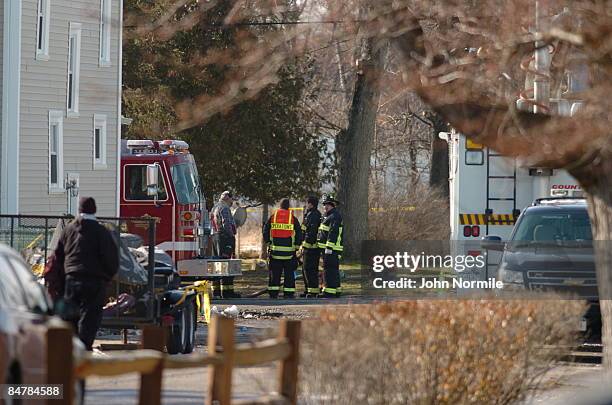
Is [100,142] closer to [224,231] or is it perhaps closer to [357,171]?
[357,171]

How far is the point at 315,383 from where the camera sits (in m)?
8.65

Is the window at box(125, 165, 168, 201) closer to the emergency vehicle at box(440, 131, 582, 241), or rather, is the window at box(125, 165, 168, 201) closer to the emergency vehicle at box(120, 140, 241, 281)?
the emergency vehicle at box(120, 140, 241, 281)

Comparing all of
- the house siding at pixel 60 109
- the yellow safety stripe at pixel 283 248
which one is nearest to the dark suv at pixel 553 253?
the yellow safety stripe at pixel 283 248

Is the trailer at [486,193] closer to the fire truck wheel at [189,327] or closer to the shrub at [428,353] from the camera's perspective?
the fire truck wheel at [189,327]

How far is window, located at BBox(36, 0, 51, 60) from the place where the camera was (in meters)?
30.2

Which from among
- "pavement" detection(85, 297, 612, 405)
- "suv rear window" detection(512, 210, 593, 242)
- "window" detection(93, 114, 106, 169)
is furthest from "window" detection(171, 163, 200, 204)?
"suv rear window" detection(512, 210, 593, 242)

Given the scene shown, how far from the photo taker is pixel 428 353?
908cm

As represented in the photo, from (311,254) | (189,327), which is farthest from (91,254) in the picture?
(311,254)

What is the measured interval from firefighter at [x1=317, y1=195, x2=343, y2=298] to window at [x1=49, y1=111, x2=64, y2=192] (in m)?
8.89

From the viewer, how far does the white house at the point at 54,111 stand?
2917 cm

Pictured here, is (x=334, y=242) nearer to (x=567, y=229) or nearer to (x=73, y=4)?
(x=567, y=229)

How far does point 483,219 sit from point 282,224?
4.91 m

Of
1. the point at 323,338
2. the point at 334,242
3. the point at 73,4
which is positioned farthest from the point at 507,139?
the point at 73,4

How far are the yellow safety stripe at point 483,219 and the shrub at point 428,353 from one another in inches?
391
